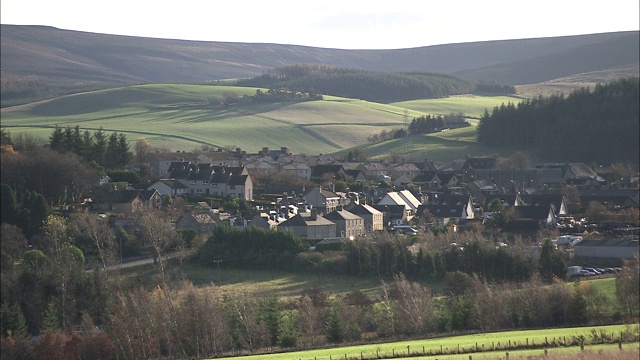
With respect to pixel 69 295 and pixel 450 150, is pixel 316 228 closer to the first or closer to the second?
pixel 69 295

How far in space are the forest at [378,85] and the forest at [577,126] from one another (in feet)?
201

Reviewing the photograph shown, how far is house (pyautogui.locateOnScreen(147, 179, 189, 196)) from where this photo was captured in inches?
2313

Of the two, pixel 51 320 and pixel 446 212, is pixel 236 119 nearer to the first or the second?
pixel 446 212

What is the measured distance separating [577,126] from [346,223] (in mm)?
38219

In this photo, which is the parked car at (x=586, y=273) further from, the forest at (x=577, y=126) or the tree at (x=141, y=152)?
the forest at (x=577, y=126)

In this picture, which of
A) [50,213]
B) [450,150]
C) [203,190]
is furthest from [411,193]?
[450,150]

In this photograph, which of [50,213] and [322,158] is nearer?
[50,213]

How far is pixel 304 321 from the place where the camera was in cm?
3180

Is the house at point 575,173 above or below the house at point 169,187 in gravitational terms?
below

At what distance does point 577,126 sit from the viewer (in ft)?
273

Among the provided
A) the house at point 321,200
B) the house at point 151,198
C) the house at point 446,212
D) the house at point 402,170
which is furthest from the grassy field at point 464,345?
the house at point 402,170

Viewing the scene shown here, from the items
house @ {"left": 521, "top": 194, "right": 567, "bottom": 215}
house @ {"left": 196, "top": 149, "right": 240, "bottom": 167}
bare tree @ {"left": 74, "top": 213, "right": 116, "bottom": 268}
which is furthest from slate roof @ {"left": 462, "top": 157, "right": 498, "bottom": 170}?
bare tree @ {"left": 74, "top": 213, "right": 116, "bottom": 268}

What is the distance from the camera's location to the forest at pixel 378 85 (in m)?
153

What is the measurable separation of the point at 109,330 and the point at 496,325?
11.0 metres
